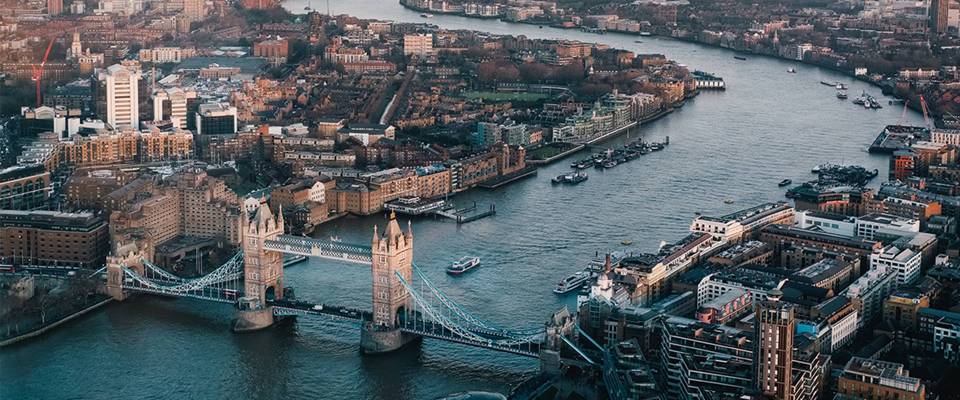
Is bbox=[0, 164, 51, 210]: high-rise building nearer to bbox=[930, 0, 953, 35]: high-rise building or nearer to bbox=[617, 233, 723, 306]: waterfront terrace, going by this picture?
bbox=[617, 233, 723, 306]: waterfront terrace

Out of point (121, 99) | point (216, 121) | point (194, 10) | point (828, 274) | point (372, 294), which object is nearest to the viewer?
point (372, 294)

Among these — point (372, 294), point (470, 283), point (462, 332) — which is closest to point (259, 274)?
point (372, 294)

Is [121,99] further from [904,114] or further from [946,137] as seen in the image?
[904,114]

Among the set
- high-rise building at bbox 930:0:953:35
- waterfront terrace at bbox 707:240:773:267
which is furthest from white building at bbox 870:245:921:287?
high-rise building at bbox 930:0:953:35

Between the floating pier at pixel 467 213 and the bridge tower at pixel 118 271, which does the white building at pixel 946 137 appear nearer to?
the floating pier at pixel 467 213

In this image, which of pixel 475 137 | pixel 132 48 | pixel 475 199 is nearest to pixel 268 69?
pixel 132 48

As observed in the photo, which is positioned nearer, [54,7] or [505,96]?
[505,96]

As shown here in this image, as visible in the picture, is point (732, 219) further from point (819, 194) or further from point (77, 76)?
point (77, 76)
